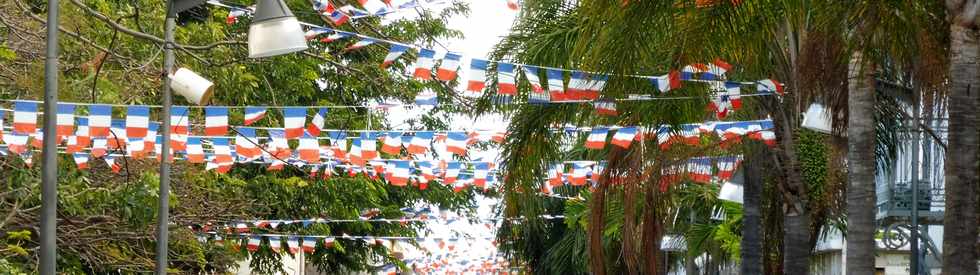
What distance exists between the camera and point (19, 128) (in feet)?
56.5

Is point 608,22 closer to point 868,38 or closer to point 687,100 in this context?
point 868,38

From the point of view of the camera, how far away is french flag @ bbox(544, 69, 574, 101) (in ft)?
51.2

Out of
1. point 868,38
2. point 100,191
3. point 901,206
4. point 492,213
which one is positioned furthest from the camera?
point 492,213

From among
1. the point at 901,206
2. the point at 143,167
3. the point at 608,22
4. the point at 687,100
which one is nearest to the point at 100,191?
the point at 143,167

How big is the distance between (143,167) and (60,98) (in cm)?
245

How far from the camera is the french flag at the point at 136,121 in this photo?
708 inches

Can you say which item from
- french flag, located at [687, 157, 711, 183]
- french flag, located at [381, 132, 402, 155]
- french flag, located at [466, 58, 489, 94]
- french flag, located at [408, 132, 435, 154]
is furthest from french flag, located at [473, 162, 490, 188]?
french flag, located at [466, 58, 489, 94]

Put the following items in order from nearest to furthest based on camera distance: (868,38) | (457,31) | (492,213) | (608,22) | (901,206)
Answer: (868,38) → (608,22) → (901,206) → (457,31) → (492,213)

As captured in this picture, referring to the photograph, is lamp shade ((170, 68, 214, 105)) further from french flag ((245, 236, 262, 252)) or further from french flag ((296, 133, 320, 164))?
french flag ((245, 236, 262, 252))

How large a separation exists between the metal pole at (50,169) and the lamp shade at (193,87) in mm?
2533

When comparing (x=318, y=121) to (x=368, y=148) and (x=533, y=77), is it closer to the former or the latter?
(x=368, y=148)

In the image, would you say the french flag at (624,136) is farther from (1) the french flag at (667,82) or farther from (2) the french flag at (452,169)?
(2) the french flag at (452,169)

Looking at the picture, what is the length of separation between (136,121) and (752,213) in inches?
277

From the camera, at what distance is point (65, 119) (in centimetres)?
1723
